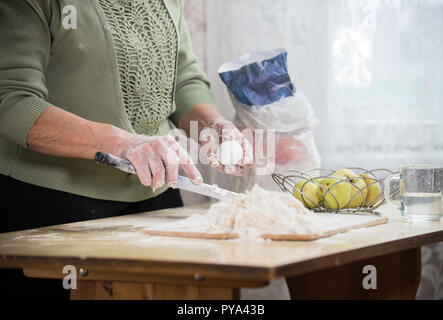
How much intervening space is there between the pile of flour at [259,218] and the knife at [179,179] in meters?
0.14

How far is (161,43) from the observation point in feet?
4.55

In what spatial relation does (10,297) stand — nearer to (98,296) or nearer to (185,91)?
(98,296)

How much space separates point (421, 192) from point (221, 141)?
489 millimetres

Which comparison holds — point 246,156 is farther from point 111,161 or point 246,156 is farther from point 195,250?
point 195,250

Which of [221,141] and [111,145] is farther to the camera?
[221,141]

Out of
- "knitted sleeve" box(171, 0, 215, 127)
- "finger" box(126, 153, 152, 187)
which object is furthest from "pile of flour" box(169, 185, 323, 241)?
"knitted sleeve" box(171, 0, 215, 127)

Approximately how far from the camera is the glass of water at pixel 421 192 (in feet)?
3.74

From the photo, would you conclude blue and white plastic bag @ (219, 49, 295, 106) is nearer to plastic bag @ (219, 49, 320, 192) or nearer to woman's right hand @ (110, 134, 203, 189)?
plastic bag @ (219, 49, 320, 192)

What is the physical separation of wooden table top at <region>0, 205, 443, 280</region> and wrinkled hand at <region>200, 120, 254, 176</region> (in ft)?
0.89

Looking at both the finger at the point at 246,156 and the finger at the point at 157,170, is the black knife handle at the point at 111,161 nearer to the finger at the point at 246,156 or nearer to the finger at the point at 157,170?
the finger at the point at 157,170

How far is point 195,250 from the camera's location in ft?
2.77

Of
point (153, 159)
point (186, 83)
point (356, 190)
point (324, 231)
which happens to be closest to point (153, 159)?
point (153, 159)

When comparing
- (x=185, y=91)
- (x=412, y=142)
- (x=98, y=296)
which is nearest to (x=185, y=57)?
(x=185, y=91)

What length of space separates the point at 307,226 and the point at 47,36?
0.67 m
